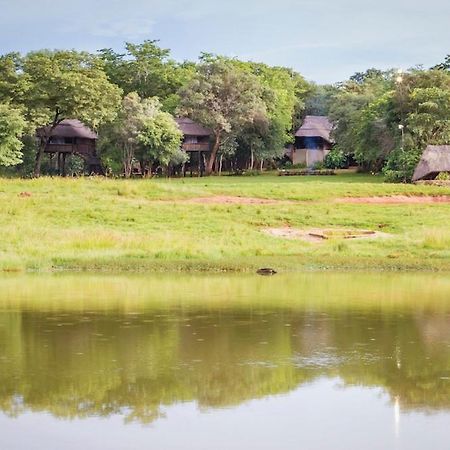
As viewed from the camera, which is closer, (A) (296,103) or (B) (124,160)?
(B) (124,160)

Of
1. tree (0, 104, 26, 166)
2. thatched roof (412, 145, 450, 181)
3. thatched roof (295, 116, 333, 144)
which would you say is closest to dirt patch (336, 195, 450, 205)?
thatched roof (412, 145, 450, 181)

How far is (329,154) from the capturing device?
294 ft

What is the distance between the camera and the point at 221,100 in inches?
3317

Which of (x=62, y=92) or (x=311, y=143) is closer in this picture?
(x=62, y=92)

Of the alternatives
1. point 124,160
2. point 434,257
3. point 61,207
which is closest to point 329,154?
point 124,160

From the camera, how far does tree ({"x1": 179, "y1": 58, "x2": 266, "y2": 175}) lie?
8300 centimetres

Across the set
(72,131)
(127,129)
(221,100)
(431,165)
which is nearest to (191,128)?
(221,100)

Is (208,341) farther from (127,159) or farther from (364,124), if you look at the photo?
(127,159)

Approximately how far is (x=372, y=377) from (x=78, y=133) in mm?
71843

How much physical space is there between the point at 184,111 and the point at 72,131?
9616 mm

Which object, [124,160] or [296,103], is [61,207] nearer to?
[124,160]

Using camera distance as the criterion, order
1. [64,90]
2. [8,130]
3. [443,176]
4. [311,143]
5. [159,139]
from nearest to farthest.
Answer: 1. [443,176]
2. [8,130]
3. [64,90]
4. [159,139]
5. [311,143]

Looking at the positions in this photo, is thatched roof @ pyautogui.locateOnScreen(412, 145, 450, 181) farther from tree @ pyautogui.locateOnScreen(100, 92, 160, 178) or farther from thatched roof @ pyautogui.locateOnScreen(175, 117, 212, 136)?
thatched roof @ pyautogui.locateOnScreen(175, 117, 212, 136)

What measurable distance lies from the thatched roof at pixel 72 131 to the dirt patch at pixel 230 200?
3795 centimetres
